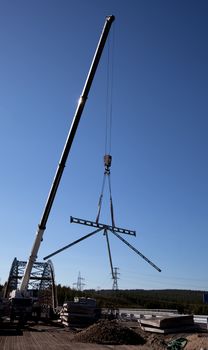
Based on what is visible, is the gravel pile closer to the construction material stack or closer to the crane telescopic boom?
the construction material stack

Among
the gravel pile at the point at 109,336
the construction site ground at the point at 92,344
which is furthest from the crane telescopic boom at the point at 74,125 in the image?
the gravel pile at the point at 109,336

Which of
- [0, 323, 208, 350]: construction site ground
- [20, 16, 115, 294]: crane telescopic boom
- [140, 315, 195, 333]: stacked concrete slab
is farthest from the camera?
[20, 16, 115, 294]: crane telescopic boom

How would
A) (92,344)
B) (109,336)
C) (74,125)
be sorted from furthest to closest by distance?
1. (74,125)
2. (109,336)
3. (92,344)

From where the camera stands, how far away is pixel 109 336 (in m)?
26.4

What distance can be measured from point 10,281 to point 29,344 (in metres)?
47.6

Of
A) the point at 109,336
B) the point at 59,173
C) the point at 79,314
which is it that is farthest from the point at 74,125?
the point at 109,336

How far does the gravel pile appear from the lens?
84.1 ft

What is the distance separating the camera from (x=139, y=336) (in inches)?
1041

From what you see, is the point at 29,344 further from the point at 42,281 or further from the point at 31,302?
the point at 42,281

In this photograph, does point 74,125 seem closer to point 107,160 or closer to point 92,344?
point 107,160

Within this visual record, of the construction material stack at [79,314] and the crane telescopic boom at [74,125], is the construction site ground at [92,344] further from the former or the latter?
the crane telescopic boom at [74,125]

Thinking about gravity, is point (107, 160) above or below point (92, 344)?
above

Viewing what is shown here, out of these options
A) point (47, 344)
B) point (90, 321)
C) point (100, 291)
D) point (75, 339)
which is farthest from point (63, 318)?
point (100, 291)

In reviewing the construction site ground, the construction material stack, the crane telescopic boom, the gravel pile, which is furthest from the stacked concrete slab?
the crane telescopic boom
